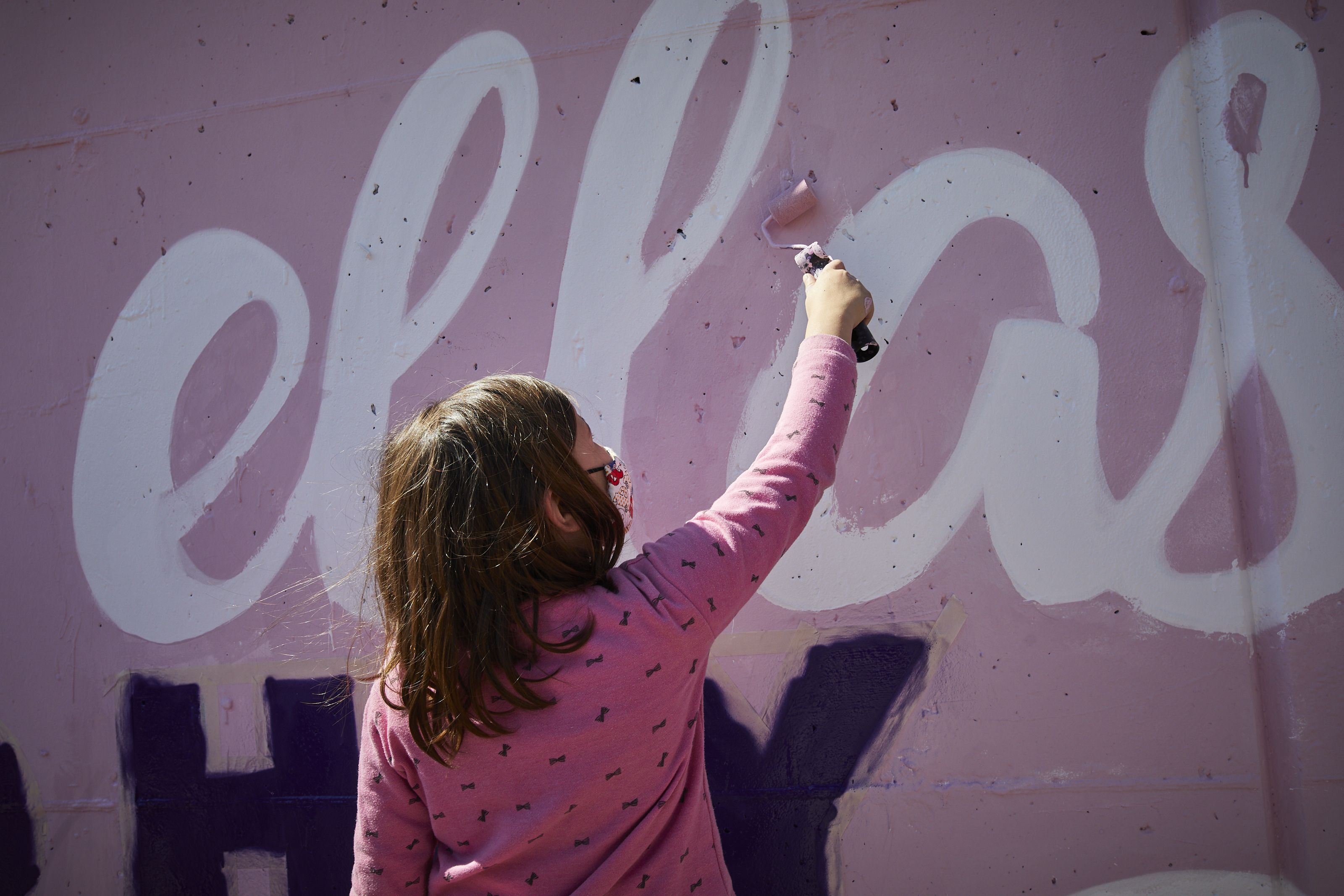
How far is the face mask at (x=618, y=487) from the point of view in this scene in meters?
1.10

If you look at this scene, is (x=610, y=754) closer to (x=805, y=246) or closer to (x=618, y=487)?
(x=618, y=487)

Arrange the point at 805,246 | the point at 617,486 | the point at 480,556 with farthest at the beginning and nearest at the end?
1. the point at 805,246
2. the point at 617,486
3. the point at 480,556

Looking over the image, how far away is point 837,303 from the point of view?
4.22ft

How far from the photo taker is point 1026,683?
159cm

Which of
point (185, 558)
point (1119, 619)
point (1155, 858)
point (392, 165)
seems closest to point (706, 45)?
point (392, 165)

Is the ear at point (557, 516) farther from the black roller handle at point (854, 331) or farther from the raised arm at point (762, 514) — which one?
the black roller handle at point (854, 331)

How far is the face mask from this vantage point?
110 cm

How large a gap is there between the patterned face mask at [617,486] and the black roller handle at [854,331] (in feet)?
1.41

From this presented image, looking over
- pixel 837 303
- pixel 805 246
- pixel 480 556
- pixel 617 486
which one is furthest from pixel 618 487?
pixel 805 246

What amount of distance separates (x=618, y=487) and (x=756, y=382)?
2.14ft

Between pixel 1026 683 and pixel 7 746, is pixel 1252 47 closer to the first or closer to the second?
pixel 1026 683

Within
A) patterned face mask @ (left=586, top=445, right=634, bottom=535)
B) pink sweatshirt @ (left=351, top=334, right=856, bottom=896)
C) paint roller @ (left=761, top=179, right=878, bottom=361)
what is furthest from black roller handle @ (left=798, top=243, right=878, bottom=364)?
patterned face mask @ (left=586, top=445, right=634, bottom=535)

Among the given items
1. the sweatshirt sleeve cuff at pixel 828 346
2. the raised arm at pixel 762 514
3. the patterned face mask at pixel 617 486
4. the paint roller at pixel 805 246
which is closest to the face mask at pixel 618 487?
the patterned face mask at pixel 617 486

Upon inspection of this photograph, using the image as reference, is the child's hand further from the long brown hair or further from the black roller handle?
the long brown hair
